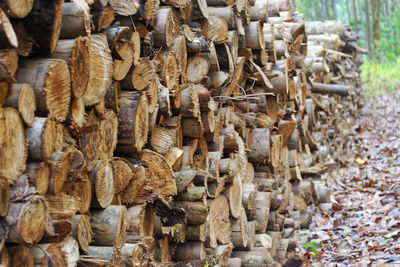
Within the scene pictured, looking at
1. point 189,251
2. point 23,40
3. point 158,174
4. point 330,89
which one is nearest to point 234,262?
point 189,251

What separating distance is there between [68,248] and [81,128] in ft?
1.59

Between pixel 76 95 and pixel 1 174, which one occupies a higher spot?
pixel 76 95

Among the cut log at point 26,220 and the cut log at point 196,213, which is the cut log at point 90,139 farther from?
the cut log at point 196,213

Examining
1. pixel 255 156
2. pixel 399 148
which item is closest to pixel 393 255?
pixel 255 156

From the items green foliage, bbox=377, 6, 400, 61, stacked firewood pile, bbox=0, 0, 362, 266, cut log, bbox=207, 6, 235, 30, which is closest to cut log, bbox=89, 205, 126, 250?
stacked firewood pile, bbox=0, 0, 362, 266

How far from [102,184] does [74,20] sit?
72cm

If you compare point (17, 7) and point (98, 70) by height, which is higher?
point (17, 7)

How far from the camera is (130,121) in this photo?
9.15ft

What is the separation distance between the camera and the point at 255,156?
16.8 ft

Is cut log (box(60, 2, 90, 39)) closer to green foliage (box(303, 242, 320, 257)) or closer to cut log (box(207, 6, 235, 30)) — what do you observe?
cut log (box(207, 6, 235, 30))

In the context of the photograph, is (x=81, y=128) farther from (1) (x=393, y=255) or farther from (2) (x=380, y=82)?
(2) (x=380, y=82)

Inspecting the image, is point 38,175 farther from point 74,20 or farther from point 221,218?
point 221,218

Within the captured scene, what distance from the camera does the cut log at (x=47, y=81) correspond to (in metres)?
Result: 2.04

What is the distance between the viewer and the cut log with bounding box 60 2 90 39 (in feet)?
7.32
